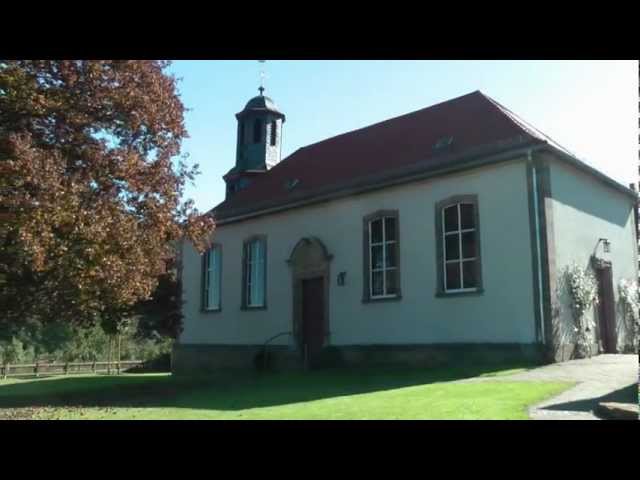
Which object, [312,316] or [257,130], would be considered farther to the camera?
[257,130]

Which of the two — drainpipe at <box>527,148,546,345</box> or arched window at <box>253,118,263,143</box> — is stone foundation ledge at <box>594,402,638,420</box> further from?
arched window at <box>253,118,263,143</box>

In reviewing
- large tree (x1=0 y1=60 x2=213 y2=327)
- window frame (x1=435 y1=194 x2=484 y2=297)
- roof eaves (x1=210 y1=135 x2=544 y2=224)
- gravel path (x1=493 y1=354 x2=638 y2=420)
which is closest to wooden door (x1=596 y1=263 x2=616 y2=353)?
gravel path (x1=493 y1=354 x2=638 y2=420)

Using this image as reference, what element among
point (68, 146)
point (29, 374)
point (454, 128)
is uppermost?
point (454, 128)

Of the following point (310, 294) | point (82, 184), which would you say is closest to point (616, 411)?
point (82, 184)

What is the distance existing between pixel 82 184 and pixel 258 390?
17.1 ft

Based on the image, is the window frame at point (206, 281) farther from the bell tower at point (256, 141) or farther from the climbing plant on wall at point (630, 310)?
the climbing plant on wall at point (630, 310)

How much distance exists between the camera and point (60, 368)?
1172 inches

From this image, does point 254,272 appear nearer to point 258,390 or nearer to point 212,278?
point 212,278

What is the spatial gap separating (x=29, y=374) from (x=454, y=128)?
23121mm

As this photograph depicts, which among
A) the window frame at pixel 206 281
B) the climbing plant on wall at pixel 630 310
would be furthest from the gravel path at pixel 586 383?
the window frame at pixel 206 281

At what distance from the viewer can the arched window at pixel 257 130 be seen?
1009 inches

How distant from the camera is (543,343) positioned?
12.5 meters
